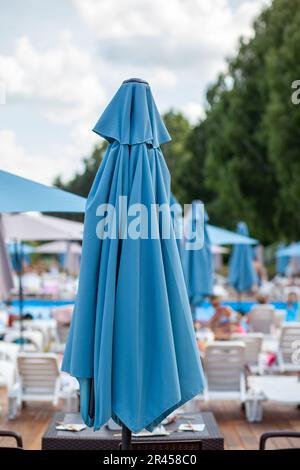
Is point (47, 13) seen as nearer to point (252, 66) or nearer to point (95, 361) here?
point (252, 66)

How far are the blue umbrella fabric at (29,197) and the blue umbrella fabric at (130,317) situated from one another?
4.03 ft

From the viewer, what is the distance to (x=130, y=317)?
13.6ft

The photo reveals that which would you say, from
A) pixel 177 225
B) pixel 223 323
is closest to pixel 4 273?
pixel 223 323

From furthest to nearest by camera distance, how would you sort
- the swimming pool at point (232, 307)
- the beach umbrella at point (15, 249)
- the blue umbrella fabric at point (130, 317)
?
the swimming pool at point (232, 307)
the beach umbrella at point (15, 249)
the blue umbrella fabric at point (130, 317)

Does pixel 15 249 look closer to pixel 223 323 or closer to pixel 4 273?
pixel 4 273

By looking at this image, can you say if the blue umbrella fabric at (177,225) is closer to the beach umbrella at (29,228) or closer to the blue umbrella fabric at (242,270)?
the beach umbrella at (29,228)

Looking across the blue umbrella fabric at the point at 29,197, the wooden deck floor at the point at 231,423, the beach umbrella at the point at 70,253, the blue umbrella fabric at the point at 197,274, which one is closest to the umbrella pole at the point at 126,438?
the blue umbrella fabric at the point at 29,197

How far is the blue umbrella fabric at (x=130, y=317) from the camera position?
13.6 ft

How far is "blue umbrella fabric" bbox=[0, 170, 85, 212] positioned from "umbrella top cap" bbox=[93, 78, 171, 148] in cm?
125

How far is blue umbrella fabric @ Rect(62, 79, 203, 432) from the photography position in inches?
163

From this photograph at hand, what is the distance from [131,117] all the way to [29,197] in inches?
58.4

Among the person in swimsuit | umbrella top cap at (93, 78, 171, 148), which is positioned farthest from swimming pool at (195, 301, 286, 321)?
umbrella top cap at (93, 78, 171, 148)

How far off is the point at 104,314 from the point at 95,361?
0.96ft

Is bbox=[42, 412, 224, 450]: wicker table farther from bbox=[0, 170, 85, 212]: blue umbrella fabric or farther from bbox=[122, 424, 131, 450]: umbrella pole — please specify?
bbox=[0, 170, 85, 212]: blue umbrella fabric
